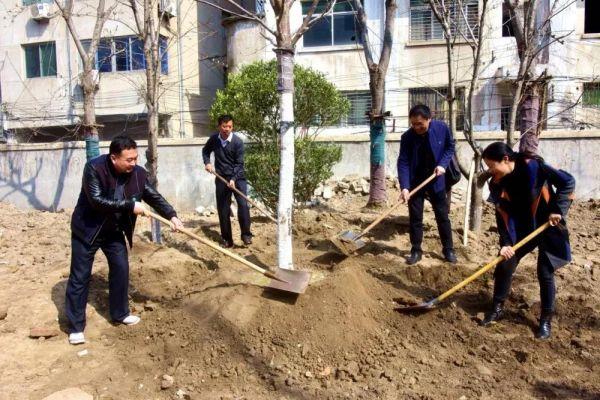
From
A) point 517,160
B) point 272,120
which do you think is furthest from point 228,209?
point 517,160

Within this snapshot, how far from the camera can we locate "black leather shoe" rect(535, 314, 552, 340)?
13.0ft

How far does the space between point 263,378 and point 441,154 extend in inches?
118

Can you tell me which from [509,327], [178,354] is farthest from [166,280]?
[509,327]

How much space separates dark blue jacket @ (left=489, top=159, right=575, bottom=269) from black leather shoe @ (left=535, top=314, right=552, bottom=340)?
0.43 m

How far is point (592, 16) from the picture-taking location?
15273 millimetres

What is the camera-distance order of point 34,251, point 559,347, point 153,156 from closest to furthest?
point 559,347
point 153,156
point 34,251

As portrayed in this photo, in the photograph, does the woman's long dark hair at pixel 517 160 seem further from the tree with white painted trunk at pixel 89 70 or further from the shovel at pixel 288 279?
the tree with white painted trunk at pixel 89 70

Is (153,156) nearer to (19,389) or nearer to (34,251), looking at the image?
(34,251)

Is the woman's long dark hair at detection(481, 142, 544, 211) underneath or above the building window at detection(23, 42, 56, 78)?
underneath

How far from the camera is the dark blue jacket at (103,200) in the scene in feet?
13.4

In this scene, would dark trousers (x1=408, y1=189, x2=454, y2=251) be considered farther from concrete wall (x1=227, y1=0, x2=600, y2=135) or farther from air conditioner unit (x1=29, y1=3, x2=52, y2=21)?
air conditioner unit (x1=29, y1=3, x2=52, y2=21)

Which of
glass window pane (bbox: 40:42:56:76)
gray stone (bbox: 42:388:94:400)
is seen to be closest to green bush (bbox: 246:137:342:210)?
gray stone (bbox: 42:388:94:400)

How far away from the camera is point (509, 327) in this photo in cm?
415

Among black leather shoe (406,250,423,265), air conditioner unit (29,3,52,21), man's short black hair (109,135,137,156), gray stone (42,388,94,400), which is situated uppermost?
air conditioner unit (29,3,52,21)
